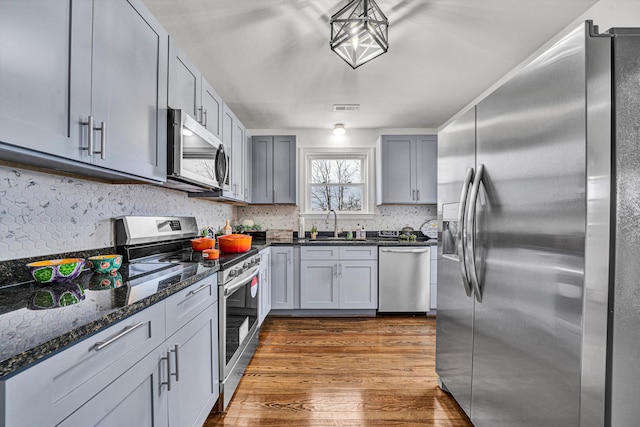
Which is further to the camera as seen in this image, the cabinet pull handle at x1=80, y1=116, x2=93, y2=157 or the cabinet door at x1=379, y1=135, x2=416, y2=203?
the cabinet door at x1=379, y1=135, x2=416, y2=203

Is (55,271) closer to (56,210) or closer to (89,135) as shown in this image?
(56,210)

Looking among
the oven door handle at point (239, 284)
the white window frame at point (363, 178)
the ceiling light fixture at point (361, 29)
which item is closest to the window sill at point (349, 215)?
the white window frame at point (363, 178)

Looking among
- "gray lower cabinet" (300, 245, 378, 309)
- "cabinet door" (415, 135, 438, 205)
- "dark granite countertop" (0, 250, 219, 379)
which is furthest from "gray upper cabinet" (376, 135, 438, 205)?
"dark granite countertop" (0, 250, 219, 379)

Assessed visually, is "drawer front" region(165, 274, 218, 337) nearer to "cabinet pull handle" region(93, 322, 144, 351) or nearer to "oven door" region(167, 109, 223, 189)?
"cabinet pull handle" region(93, 322, 144, 351)

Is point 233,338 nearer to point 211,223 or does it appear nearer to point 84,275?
point 84,275

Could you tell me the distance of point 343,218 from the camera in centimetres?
438

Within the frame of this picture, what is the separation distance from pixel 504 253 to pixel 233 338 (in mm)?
1642

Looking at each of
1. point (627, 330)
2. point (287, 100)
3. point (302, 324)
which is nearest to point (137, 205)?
point (287, 100)

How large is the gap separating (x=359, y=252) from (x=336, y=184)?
47.8 inches

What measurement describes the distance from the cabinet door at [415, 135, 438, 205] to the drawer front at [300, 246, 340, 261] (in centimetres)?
132

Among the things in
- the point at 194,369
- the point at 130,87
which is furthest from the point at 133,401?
the point at 130,87

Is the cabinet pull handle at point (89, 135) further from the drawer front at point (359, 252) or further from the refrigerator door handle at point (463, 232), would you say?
the drawer front at point (359, 252)

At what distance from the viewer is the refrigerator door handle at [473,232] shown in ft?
4.85

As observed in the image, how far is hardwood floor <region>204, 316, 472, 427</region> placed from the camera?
1803 mm
